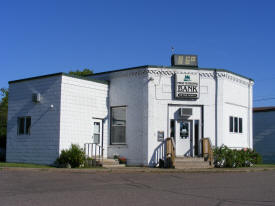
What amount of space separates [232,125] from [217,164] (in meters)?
Result: 3.07

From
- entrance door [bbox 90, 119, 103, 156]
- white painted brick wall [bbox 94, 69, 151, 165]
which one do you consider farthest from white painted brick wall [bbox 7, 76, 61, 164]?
white painted brick wall [bbox 94, 69, 151, 165]

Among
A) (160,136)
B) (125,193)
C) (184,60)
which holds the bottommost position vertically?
(125,193)

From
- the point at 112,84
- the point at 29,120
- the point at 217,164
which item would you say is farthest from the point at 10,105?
the point at 217,164

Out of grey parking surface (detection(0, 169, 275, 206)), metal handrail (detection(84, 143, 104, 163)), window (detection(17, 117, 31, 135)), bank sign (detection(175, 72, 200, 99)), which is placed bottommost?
grey parking surface (detection(0, 169, 275, 206))

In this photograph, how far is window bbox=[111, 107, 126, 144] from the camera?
73.5ft

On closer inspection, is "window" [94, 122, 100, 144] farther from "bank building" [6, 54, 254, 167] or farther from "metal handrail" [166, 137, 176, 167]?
"metal handrail" [166, 137, 176, 167]

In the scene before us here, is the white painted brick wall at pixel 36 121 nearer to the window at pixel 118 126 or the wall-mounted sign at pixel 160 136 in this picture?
the window at pixel 118 126

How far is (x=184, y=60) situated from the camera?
23.0 metres

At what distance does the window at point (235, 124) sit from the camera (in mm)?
23438

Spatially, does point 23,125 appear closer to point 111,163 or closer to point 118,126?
point 118,126

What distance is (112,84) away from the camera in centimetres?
2317

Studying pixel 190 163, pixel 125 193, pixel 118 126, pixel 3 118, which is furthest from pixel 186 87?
pixel 3 118

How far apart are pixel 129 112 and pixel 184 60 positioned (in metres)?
4.59

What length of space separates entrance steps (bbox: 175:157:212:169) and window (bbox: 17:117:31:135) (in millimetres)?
8421
